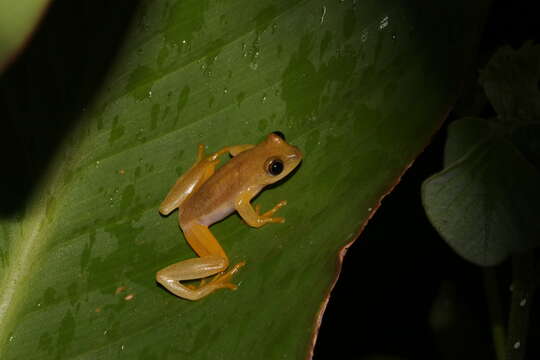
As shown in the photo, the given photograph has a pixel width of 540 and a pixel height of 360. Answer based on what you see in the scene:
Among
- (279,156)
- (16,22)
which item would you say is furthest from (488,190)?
(16,22)

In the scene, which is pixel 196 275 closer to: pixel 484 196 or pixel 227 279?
pixel 227 279

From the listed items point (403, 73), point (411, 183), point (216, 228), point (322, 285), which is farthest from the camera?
point (411, 183)

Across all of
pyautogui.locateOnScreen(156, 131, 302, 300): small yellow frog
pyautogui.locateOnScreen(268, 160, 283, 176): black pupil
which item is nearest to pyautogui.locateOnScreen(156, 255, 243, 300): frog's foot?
pyautogui.locateOnScreen(156, 131, 302, 300): small yellow frog

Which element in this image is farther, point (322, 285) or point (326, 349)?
point (326, 349)

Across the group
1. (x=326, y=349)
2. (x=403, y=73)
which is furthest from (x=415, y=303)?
(x=403, y=73)

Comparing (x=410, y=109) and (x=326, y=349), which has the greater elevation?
(x=410, y=109)

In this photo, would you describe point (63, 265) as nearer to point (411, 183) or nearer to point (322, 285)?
point (322, 285)

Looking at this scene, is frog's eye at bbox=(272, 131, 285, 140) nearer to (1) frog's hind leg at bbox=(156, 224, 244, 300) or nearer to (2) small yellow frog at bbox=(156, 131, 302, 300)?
(2) small yellow frog at bbox=(156, 131, 302, 300)
